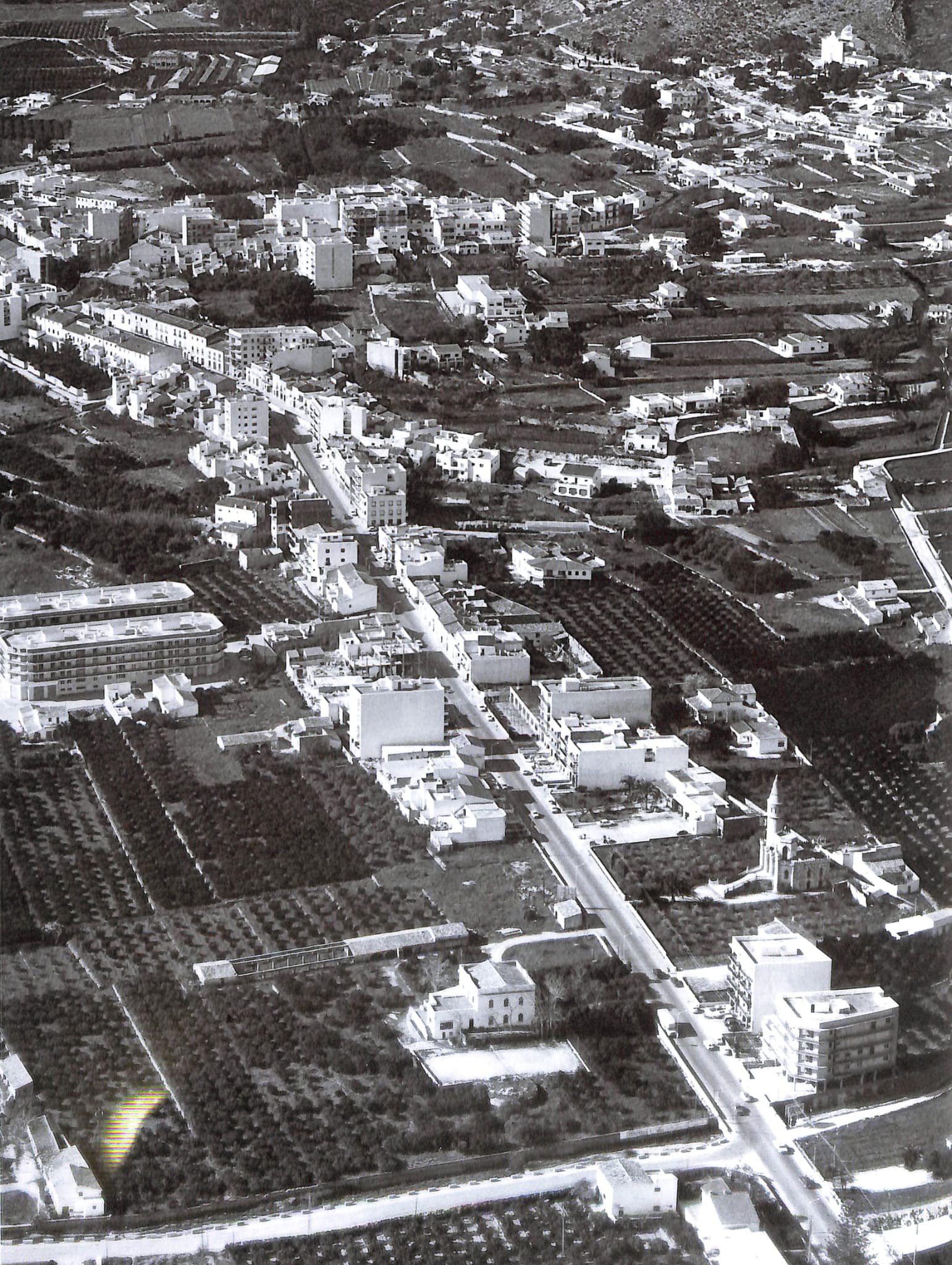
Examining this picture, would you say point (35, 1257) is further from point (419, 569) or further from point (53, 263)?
point (53, 263)

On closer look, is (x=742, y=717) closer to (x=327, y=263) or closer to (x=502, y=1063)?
(x=502, y=1063)

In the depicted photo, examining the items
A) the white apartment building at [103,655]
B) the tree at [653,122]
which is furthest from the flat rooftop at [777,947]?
the tree at [653,122]

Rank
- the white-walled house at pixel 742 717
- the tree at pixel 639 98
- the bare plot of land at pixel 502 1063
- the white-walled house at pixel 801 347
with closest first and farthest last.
A: the bare plot of land at pixel 502 1063 < the white-walled house at pixel 742 717 < the white-walled house at pixel 801 347 < the tree at pixel 639 98

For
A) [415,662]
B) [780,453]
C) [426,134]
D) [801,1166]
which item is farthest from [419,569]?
[426,134]

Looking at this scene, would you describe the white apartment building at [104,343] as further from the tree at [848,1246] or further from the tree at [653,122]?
the tree at [848,1246]

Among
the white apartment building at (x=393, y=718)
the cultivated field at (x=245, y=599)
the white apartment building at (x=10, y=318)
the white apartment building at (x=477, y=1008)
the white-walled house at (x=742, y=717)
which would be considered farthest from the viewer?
the white apartment building at (x=10, y=318)

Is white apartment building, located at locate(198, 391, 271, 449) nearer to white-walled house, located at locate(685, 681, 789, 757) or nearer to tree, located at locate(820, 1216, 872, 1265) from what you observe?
white-walled house, located at locate(685, 681, 789, 757)

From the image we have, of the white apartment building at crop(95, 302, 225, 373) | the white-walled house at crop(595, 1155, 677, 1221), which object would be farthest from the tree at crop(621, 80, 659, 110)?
the white-walled house at crop(595, 1155, 677, 1221)
